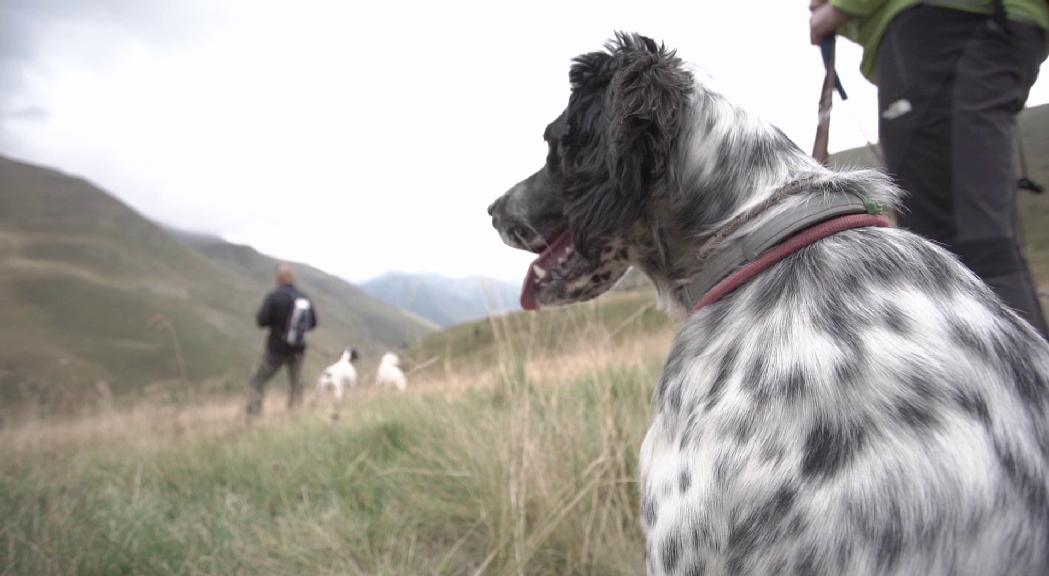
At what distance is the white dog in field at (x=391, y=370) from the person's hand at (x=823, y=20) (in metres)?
2.97

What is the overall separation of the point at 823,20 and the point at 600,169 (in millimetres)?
1065

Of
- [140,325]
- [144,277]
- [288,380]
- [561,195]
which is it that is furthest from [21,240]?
[561,195]

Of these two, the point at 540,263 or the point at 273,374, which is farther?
the point at 273,374

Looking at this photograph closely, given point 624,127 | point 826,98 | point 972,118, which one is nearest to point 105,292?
point 624,127

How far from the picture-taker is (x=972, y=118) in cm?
175

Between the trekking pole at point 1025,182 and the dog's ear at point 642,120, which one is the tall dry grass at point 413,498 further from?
the trekking pole at point 1025,182

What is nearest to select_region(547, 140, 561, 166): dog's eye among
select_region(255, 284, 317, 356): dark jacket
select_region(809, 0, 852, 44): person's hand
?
select_region(809, 0, 852, 44): person's hand

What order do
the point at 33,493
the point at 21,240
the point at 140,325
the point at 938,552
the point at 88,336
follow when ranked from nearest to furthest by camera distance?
the point at 938,552 → the point at 33,493 → the point at 88,336 → the point at 140,325 → the point at 21,240

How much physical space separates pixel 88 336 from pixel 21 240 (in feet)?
183

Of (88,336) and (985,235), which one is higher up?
(985,235)

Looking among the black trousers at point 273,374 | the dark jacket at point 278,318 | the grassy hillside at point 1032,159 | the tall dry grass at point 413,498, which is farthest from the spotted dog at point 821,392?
the dark jacket at point 278,318

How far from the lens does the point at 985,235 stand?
69.9 inches

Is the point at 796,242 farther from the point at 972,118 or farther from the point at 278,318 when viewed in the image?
the point at 278,318

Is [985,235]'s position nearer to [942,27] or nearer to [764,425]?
[942,27]
